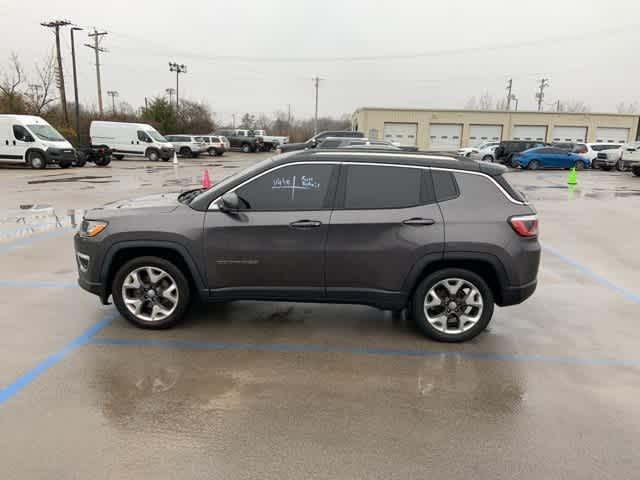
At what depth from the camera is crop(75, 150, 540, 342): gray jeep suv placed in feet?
14.3

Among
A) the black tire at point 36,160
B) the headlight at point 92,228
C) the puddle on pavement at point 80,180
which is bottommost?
the puddle on pavement at point 80,180

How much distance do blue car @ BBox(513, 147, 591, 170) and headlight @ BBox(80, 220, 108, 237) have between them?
97.3ft

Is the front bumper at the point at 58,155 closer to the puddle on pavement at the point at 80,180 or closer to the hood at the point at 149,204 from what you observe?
the puddle on pavement at the point at 80,180

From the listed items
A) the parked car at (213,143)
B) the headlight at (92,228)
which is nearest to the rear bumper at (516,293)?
the headlight at (92,228)

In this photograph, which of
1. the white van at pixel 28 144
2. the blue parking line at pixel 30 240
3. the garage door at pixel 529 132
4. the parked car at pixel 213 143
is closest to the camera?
the blue parking line at pixel 30 240

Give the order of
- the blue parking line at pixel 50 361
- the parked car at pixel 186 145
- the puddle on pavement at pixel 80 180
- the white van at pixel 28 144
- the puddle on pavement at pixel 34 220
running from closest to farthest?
the blue parking line at pixel 50 361, the puddle on pavement at pixel 34 220, the puddle on pavement at pixel 80 180, the white van at pixel 28 144, the parked car at pixel 186 145

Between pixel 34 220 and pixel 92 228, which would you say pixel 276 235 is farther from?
pixel 34 220

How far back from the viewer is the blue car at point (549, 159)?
97.3 ft

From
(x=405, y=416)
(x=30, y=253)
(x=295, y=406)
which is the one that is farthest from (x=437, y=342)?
(x=30, y=253)

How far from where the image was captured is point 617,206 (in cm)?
1393

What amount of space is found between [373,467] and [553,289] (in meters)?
4.46

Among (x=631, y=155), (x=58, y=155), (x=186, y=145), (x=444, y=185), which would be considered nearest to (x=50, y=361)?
(x=444, y=185)

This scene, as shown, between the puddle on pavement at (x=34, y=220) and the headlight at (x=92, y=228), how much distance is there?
5060mm

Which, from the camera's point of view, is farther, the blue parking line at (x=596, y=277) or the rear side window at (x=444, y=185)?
the blue parking line at (x=596, y=277)
